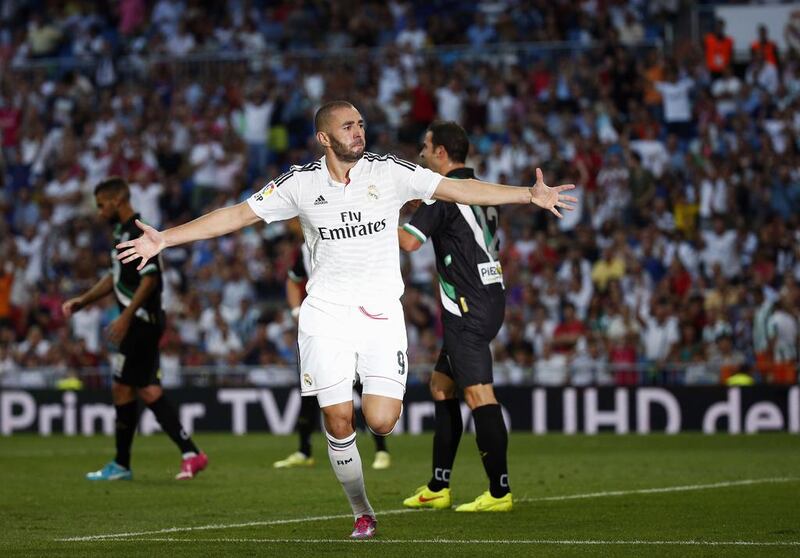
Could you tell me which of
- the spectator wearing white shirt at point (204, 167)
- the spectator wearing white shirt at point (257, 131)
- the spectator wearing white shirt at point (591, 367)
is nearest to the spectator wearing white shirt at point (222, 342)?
the spectator wearing white shirt at point (204, 167)

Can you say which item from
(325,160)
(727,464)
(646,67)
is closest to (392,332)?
(325,160)

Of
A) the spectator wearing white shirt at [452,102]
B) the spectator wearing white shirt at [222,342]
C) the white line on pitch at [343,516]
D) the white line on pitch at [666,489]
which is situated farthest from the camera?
the spectator wearing white shirt at [452,102]

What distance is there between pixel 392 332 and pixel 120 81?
2245 centimetres

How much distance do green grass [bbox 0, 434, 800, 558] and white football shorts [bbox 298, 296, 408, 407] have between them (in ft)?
3.01

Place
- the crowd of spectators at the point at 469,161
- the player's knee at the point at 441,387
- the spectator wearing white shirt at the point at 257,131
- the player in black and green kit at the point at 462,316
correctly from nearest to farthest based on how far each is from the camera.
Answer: the player in black and green kit at the point at 462,316
the player's knee at the point at 441,387
the crowd of spectators at the point at 469,161
the spectator wearing white shirt at the point at 257,131

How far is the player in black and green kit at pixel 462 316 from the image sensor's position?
10.5 meters

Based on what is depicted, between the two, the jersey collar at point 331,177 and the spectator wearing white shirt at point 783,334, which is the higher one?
the jersey collar at point 331,177

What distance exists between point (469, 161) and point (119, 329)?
11.7 meters

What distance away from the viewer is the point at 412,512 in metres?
10.6

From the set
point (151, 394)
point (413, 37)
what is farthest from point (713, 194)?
point (151, 394)

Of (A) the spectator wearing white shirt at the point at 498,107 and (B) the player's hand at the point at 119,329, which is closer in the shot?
(B) the player's hand at the point at 119,329

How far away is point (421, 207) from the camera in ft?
34.7

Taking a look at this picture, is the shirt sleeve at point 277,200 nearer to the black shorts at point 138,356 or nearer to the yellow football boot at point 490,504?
the yellow football boot at point 490,504

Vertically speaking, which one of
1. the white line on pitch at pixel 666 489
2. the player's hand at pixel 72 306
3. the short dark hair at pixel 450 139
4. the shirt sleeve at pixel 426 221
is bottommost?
the white line on pitch at pixel 666 489
